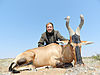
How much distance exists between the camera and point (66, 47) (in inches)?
198

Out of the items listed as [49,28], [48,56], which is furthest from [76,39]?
[49,28]

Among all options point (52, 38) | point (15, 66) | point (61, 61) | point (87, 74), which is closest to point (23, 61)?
point (15, 66)

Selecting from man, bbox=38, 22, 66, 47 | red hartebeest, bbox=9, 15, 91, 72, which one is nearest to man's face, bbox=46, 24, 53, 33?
man, bbox=38, 22, 66, 47

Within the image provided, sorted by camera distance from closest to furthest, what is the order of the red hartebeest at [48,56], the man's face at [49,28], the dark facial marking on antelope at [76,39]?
the dark facial marking on antelope at [76,39], the red hartebeest at [48,56], the man's face at [49,28]

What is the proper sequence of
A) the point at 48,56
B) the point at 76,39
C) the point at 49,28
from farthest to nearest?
the point at 49,28, the point at 48,56, the point at 76,39

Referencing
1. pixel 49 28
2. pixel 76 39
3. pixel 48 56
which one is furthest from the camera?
pixel 49 28

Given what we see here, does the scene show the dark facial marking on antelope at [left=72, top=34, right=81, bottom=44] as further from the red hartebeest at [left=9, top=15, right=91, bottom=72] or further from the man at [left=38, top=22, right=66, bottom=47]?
the man at [left=38, top=22, right=66, bottom=47]

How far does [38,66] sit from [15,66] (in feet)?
3.02

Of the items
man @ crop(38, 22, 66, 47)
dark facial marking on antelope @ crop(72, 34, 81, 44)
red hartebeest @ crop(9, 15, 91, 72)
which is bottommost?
red hartebeest @ crop(9, 15, 91, 72)

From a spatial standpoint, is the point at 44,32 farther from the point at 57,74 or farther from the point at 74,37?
the point at 57,74

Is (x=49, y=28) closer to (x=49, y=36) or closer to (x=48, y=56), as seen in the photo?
(x=49, y=36)

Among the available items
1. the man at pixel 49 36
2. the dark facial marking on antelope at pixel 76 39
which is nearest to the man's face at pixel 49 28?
the man at pixel 49 36

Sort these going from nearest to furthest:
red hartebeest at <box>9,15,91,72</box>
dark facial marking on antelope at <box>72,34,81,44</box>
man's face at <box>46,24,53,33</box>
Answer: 1. dark facial marking on antelope at <box>72,34,81,44</box>
2. red hartebeest at <box>9,15,91,72</box>
3. man's face at <box>46,24,53,33</box>

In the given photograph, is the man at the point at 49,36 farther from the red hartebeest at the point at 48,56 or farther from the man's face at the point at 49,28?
the red hartebeest at the point at 48,56
